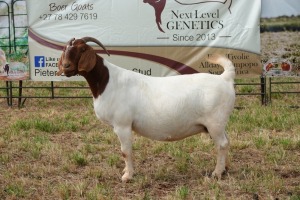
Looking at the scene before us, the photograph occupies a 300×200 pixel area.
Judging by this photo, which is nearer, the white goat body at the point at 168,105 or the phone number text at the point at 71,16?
the white goat body at the point at 168,105

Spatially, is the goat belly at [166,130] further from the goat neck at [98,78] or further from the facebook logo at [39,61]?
the facebook logo at [39,61]

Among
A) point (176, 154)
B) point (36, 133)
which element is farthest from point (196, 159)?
point (36, 133)

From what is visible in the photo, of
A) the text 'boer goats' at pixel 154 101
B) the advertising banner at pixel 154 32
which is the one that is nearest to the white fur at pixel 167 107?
the text 'boer goats' at pixel 154 101

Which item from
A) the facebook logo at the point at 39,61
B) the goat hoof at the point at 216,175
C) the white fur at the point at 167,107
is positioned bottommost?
the facebook logo at the point at 39,61

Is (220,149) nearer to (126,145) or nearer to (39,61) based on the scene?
(126,145)

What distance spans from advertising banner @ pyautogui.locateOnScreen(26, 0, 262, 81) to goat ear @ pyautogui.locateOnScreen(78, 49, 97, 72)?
14.9 feet

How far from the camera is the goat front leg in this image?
19.3ft

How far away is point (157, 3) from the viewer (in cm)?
1030

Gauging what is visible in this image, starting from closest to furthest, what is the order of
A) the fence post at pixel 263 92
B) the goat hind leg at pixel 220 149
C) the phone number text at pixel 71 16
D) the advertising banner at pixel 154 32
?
the goat hind leg at pixel 220 149 → the advertising banner at pixel 154 32 → the phone number text at pixel 71 16 → the fence post at pixel 263 92

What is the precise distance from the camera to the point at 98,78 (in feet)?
19.6

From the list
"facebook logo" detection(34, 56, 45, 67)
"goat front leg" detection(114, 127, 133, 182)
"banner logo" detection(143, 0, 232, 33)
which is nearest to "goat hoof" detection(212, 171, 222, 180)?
"goat front leg" detection(114, 127, 133, 182)

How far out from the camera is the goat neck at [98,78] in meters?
5.94

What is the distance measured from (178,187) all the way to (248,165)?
1.30 metres

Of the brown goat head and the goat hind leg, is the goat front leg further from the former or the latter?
the goat hind leg
